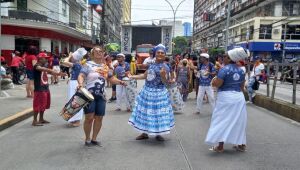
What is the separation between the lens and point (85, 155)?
6.40 metres

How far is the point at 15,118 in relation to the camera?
9.48 meters

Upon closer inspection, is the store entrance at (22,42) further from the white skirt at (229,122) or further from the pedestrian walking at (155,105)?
the white skirt at (229,122)

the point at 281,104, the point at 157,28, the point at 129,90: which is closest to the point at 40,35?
the point at 157,28

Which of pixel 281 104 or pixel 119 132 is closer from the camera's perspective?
pixel 119 132

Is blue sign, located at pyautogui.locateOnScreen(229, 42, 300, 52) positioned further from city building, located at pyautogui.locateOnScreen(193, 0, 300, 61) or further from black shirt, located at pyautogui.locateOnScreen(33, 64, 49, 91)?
black shirt, located at pyautogui.locateOnScreen(33, 64, 49, 91)

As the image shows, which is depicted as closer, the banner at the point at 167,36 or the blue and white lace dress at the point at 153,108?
the blue and white lace dress at the point at 153,108

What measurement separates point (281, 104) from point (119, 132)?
535cm

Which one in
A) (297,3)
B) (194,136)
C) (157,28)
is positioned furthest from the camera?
(297,3)

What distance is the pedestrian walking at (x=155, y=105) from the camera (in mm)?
7273

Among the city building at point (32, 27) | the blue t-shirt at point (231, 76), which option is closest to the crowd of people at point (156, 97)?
the blue t-shirt at point (231, 76)

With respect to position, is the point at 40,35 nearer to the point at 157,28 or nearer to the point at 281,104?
the point at 157,28

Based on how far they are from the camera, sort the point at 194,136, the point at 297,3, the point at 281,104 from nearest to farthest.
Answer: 1. the point at 194,136
2. the point at 281,104
3. the point at 297,3

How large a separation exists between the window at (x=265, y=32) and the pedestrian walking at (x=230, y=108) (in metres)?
46.1

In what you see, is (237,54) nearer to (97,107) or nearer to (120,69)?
(97,107)
